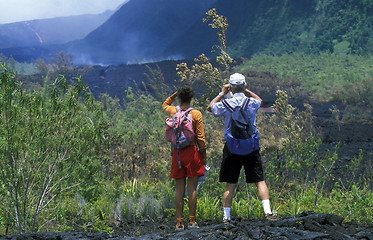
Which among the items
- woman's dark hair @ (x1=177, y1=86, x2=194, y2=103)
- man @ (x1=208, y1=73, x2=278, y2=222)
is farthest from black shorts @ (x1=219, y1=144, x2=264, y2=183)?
woman's dark hair @ (x1=177, y1=86, x2=194, y2=103)

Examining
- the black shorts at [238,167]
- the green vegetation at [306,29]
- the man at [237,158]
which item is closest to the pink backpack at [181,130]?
the man at [237,158]

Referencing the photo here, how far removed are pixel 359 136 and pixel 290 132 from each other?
5740 millimetres

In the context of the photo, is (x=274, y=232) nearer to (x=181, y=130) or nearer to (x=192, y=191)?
(x=192, y=191)

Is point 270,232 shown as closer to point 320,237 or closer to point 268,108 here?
point 320,237

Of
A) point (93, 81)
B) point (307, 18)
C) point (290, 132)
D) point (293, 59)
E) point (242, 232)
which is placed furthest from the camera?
point (307, 18)

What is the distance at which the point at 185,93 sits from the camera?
183 inches

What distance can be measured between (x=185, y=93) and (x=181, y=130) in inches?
14.8

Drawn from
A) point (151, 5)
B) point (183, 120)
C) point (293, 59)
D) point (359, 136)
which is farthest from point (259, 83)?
point (151, 5)

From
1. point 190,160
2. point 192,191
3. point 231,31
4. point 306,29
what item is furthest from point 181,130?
point 231,31

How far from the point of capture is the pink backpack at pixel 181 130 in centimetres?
450

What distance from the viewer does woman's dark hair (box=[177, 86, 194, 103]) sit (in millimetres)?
4629

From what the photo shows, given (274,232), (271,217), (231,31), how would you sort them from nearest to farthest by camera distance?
(274,232) → (271,217) → (231,31)

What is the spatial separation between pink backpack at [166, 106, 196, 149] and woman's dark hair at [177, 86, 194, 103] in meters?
0.15

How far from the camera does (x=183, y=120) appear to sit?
454cm
